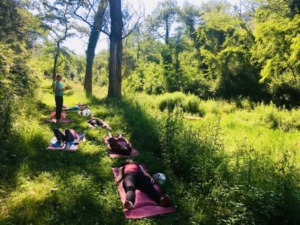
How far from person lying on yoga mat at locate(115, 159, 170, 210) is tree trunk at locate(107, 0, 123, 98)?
416 inches

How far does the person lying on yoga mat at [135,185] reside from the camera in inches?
160

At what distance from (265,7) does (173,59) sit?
8.55 metres

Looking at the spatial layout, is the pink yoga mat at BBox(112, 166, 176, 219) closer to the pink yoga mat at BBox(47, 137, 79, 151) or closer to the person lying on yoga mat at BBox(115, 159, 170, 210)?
the person lying on yoga mat at BBox(115, 159, 170, 210)

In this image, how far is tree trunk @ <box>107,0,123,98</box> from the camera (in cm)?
1443

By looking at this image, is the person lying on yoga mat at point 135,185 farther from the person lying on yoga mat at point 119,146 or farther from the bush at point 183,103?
the bush at point 183,103

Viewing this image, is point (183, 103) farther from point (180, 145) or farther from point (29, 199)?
point (29, 199)

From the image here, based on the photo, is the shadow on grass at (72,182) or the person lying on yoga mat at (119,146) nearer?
the shadow on grass at (72,182)

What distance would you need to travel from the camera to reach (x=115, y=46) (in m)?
14.6

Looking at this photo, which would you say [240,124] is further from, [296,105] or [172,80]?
[172,80]

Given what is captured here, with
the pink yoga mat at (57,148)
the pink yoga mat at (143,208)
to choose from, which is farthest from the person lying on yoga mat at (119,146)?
the pink yoga mat at (143,208)

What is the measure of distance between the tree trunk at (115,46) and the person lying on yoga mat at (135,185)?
10.6 m

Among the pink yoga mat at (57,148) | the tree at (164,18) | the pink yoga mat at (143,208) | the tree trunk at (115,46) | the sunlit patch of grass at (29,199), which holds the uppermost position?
the tree at (164,18)

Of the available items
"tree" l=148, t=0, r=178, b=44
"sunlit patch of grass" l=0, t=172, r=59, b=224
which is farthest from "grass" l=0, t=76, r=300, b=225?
"tree" l=148, t=0, r=178, b=44

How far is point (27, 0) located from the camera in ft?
68.9
